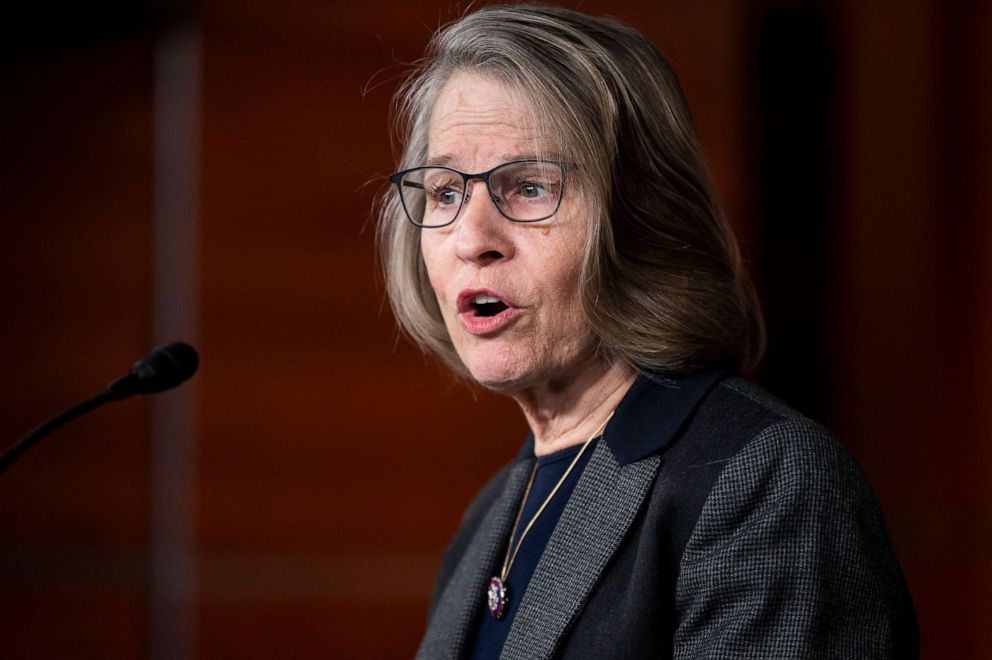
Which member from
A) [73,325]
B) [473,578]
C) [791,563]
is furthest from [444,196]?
[73,325]

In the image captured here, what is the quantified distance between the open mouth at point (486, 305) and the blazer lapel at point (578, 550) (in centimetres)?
22

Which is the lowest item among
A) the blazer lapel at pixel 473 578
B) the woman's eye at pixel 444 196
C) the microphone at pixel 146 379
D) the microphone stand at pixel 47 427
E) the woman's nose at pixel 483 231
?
→ the blazer lapel at pixel 473 578

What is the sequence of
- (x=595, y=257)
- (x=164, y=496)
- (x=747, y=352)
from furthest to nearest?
(x=164, y=496) < (x=747, y=352) < (x=595, y=257)

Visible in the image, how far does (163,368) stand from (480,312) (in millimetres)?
385

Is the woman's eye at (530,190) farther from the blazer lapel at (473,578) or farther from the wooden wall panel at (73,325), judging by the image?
the wooden wall panel at (73,325)

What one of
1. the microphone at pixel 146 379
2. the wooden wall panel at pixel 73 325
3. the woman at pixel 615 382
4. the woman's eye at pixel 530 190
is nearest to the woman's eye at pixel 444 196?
the woman at pixel 615 382

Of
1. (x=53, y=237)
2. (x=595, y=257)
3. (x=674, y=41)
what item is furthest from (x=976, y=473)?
(x=53, y=237)

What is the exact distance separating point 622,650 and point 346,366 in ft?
7.60

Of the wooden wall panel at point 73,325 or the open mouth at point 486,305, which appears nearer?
the open mouth at point 486,305

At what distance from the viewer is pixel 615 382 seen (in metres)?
1.43

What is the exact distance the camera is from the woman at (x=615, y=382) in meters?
1.13

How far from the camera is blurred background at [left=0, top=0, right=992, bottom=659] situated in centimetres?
339

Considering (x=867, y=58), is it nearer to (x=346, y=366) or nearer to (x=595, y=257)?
(x=346, y=366)

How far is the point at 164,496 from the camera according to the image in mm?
3398
